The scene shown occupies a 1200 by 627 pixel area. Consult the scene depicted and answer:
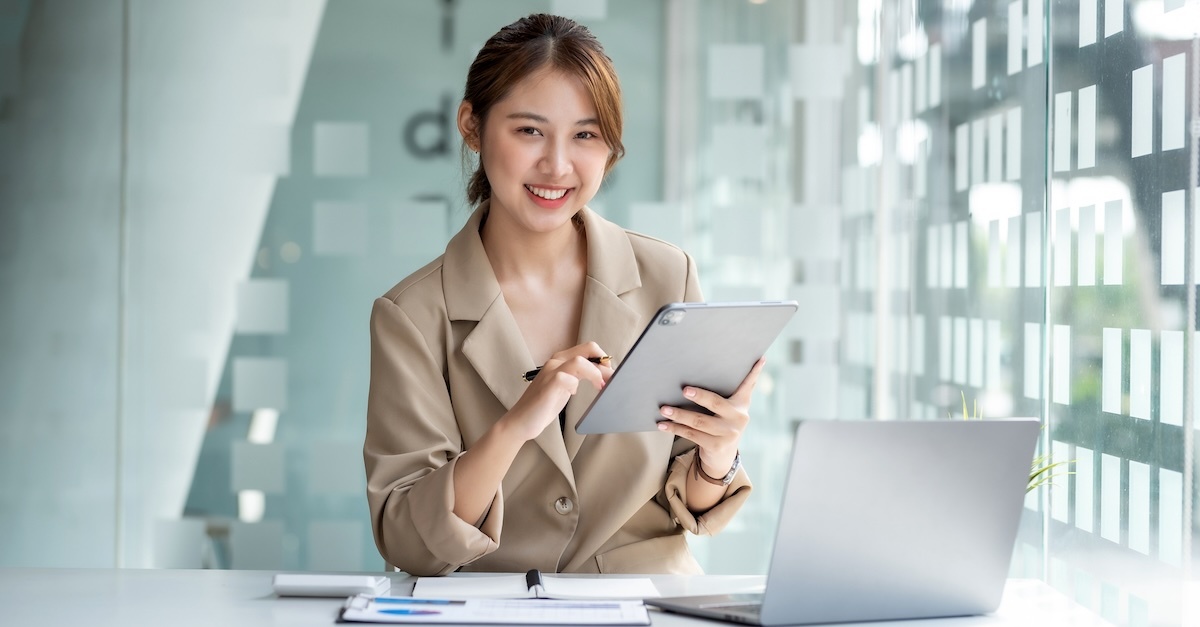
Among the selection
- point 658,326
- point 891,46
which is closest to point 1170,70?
point 658,326

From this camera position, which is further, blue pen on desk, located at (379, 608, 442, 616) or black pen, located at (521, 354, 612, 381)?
black pen, located at (521, 354, 612, 381)

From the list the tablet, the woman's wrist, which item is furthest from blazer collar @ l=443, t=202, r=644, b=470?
the tablet

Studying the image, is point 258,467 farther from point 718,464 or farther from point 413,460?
point 718,464

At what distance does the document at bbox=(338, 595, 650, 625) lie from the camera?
1275mm

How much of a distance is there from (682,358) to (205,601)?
2.35 ft

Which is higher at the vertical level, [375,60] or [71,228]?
[375,60]

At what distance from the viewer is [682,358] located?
55.2 inches

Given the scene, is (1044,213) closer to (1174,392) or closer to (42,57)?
(1174,392)

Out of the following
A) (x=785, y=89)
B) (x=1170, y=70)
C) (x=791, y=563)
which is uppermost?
(x=785, y=89)

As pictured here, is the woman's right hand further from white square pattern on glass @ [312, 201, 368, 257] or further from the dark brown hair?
white square pattern on glass @ [312, 201, 368, 257]

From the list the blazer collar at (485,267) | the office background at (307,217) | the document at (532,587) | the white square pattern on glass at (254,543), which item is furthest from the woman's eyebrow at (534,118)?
the white square pattern on glass at (254,543)

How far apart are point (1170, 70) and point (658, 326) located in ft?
3.05

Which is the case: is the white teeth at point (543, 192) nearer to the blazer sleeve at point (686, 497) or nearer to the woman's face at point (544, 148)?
the woman's face at point (544, 148)

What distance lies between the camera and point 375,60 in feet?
11.0
